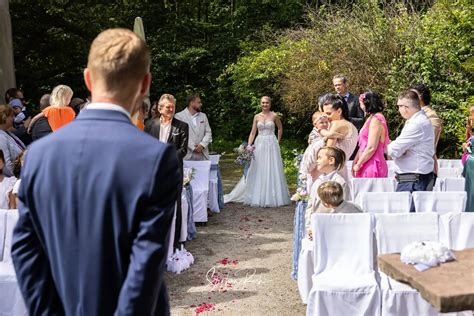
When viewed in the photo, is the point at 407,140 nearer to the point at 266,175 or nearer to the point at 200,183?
the point at 200,183

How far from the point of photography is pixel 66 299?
192 cm

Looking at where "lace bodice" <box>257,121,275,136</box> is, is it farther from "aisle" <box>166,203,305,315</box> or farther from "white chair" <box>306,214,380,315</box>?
"white chair" <box>306,214,380,315</box>

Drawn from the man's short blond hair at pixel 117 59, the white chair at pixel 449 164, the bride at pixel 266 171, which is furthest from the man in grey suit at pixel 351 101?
the man's short blond hair at pixel 117 59

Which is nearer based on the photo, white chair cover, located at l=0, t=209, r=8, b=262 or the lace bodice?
white chair cover, located at l=0, t=209, r=8, b=262

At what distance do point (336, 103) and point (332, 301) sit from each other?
8.12 feet

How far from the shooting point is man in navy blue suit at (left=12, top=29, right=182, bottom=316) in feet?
5.94

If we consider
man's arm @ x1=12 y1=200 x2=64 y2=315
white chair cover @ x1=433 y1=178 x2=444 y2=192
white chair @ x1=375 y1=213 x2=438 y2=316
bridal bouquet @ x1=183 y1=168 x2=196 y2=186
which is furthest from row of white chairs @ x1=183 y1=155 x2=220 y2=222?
man's arm @ x1=12 y1=200 x2=64 y2=315

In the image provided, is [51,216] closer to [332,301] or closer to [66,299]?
[66,299]

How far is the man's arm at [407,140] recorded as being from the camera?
5.59 meters

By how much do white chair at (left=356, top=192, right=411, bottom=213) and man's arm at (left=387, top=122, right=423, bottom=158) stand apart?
0.41m

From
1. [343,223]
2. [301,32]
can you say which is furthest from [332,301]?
[301,32]

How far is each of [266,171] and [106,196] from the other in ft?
26.5

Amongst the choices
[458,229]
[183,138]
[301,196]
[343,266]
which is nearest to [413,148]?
[458,229]

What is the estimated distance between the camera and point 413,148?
569 cm
